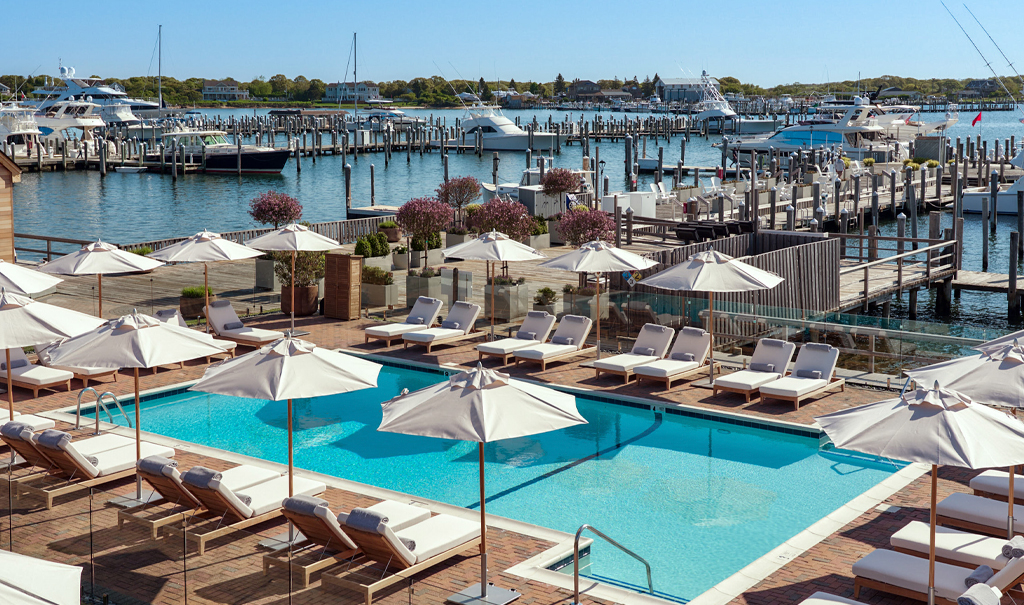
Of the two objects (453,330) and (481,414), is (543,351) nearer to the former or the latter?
(453,330)

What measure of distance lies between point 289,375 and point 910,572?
5576mm

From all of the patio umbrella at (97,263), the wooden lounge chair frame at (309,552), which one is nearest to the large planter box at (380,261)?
the patio umbrella at (97,263)

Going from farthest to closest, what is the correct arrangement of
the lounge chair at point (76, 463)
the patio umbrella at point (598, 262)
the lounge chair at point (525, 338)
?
the lounge chair at point (525, 338) < the patio umbrella at point (598, 262) < the lounge chair at point (76, 463)

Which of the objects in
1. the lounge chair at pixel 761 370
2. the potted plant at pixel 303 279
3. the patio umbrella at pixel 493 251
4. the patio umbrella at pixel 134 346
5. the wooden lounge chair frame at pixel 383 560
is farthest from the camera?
the potted plant at pixel 303 279

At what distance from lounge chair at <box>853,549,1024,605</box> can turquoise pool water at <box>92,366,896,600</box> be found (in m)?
1.45

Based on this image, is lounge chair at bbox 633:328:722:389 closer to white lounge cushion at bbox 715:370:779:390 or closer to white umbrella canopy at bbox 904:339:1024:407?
white lounge cushion at bbox 715:370:779:390

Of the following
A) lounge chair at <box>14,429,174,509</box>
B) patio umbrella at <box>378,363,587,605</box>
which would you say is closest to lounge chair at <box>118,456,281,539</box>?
lounge chair at <box>14,429,174,509</box>

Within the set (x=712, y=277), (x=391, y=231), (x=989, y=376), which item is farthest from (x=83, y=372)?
(x=391, y=231)

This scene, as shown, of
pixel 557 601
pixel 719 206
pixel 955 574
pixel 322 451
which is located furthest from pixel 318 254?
pixel 719 206

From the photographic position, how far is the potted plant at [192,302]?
19.7m

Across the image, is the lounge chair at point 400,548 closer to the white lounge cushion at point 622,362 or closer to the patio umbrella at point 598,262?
the white lounge cushion at point 622,362

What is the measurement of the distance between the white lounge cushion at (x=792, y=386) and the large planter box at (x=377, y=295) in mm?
8951

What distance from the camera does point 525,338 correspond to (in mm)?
17688

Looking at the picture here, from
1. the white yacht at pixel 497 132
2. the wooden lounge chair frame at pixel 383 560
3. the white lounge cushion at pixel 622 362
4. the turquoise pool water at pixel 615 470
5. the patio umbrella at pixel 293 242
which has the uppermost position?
the white yacht at pixel 497 132
